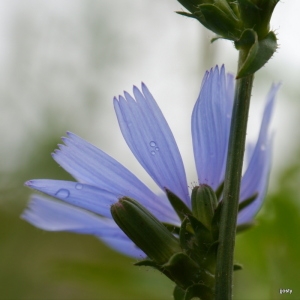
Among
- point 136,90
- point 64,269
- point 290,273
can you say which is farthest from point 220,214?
point 64,269

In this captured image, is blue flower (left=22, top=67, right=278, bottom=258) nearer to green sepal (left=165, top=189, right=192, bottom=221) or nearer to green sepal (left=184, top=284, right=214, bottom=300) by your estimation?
green sepal (left=165, top=189, right=192, bottom=221)

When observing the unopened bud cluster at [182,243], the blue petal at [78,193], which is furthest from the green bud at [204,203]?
the blue petal at [78,193]

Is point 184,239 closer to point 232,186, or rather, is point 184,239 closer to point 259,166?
point 232,186

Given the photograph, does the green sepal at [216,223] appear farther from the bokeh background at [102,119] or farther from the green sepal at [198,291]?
the bokeh background at [102,119]

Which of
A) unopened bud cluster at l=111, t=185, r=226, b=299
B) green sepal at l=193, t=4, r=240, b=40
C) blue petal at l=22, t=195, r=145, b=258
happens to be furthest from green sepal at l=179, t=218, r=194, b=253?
green sepal at l=193, t=4, r=240, b=40

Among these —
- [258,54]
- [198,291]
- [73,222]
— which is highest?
[258,54]

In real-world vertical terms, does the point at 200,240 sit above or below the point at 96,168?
below

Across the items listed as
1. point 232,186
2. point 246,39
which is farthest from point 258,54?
point 232,186

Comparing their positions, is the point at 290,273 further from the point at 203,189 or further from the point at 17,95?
the point at 17,95
